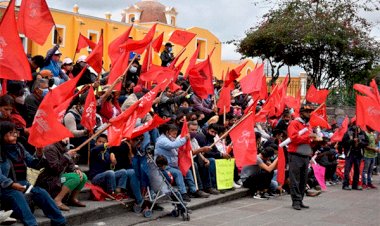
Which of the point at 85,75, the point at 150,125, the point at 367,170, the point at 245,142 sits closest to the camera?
the point at 150,125

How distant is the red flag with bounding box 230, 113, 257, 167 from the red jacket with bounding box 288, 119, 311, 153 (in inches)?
40.0

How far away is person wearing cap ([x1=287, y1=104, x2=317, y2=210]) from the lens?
13398 millimetres

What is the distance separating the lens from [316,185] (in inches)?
706

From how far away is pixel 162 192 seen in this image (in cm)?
1155

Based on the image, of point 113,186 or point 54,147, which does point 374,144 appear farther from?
point 54,147

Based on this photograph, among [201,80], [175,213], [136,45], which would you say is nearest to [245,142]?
[175,213]

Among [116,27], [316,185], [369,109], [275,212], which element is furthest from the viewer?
[116,27]

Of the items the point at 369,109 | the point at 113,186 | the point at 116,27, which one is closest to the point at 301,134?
the point at 369,109

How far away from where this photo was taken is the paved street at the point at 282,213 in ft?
38.4

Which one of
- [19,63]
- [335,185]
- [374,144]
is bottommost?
[335,185]

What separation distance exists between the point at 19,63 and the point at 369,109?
29.0 ft

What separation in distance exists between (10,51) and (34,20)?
2.09 metres

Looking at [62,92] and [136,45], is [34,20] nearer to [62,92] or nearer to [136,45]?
[62,92]

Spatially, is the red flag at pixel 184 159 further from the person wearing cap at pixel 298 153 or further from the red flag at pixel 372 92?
the red flag at pixel 372 92
